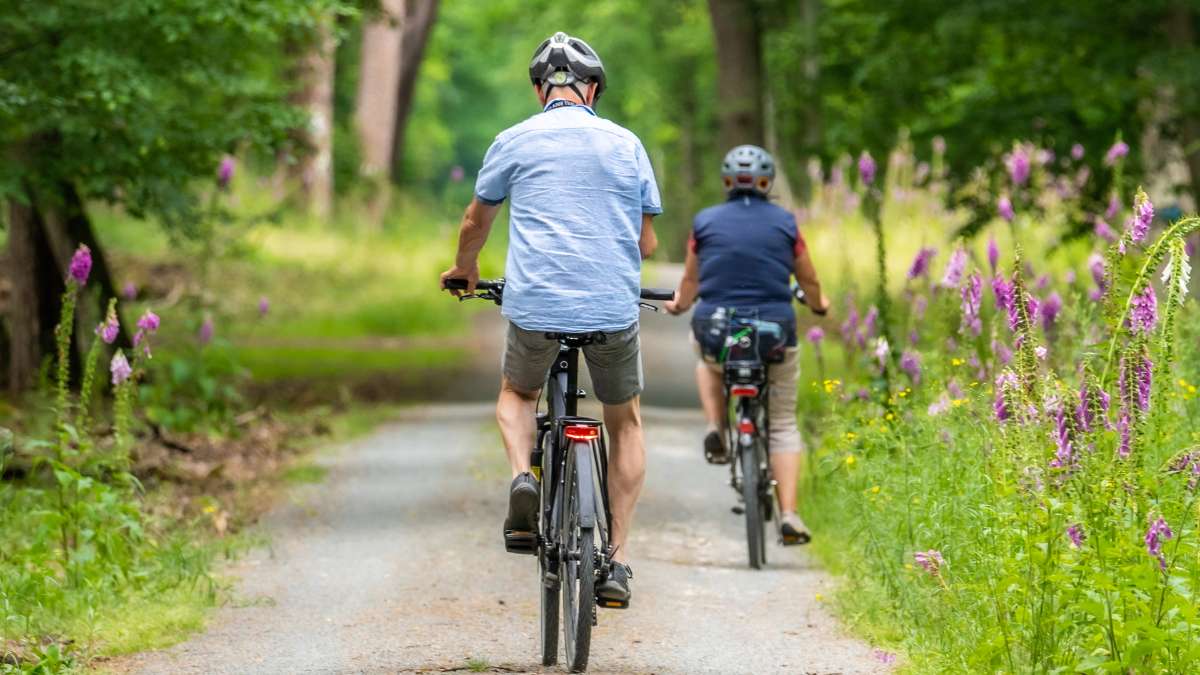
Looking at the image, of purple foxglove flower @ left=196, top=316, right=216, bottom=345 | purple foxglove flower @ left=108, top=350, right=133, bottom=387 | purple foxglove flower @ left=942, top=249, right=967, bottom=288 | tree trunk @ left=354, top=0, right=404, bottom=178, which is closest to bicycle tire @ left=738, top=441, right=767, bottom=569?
purple foxglove flower @ left=942, top=249, right=967, bottom=288

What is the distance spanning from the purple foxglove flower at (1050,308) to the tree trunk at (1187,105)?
668 centimetres

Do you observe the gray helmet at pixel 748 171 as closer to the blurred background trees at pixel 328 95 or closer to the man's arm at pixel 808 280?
the man's arm at pixel 808 280

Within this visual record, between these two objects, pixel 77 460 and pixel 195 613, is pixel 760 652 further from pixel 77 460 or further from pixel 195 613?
pixel 77 460

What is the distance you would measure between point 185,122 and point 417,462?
2.57m

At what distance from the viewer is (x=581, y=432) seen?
652cm

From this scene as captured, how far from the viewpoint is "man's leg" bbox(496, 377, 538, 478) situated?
6.86 m

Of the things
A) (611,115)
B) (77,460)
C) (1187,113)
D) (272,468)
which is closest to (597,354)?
(77,460)

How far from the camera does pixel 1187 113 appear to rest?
16.4m

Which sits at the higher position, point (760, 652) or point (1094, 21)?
point (1094, 21)

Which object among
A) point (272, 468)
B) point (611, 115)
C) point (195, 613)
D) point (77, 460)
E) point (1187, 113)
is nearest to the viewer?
point (195, 613)

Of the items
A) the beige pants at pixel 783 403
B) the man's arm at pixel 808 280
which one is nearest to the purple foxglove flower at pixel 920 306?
the man's arm at pixel 808 280

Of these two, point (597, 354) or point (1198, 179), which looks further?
→ point (1198, 179)

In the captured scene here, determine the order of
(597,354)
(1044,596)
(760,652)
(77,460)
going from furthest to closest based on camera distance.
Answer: (77,460), (760,652), (597,354), (1044,596)

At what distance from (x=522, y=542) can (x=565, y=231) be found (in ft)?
3.39
